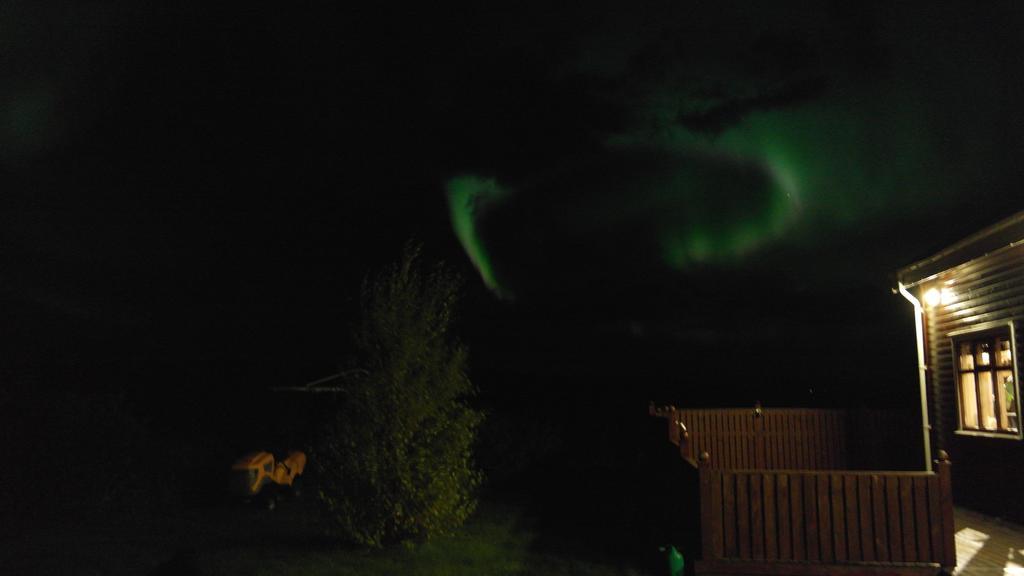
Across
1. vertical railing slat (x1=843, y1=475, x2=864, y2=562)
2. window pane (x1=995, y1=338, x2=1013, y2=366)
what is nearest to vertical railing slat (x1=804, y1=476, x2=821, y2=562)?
vertical railing slat (x1=843, y1=475, x2=864, y2=562)

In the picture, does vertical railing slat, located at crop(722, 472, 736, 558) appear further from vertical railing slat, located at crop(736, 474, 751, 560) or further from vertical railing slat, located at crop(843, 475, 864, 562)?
vertical railing slat, located at crop(843, 475, 864, 562)

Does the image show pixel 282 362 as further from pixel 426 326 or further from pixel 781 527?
pixel 781 527

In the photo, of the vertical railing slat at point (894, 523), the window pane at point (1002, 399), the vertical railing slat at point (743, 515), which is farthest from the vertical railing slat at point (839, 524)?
the window pane at point (1002, 399)

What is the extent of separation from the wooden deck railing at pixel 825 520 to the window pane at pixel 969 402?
14.8 ft

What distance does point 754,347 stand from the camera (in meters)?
38.8

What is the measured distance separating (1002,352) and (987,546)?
278cm

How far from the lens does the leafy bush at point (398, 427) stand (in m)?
9.32

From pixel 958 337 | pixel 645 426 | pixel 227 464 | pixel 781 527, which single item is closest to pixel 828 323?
pixel 645 426

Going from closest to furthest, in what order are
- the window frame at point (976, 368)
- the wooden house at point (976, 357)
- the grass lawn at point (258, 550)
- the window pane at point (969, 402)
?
the grass lawn at point (258, 550)
the window frame at point (976, 368)
the wooden house at point (976, 357)
the window pane at point (969, 402)

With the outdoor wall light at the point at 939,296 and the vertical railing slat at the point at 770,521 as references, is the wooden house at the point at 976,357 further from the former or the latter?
the vertical railing slat at the point at 770,521

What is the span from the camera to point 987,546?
819 cm

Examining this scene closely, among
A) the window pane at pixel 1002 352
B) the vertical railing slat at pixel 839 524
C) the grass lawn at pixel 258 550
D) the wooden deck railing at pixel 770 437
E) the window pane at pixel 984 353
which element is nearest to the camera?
the vertical railing slat at pixel 839 524

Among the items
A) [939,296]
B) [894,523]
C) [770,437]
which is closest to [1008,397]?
[939,296]

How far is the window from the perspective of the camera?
9617 mm
